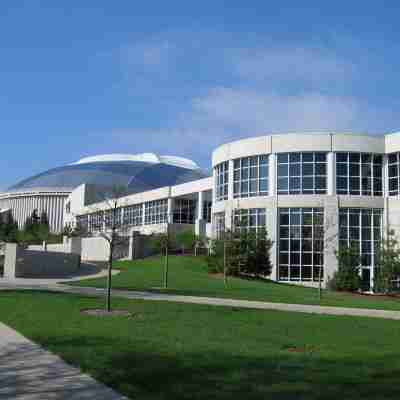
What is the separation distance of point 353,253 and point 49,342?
30705mm

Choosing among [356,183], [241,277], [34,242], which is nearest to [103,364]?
[241,277]

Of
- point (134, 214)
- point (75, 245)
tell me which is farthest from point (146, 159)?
point (75, 245)

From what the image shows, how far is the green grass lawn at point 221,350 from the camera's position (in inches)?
317

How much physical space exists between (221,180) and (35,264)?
62.4 feet

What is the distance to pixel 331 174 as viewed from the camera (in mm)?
43219

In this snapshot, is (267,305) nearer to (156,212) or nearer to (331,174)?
(331,174)

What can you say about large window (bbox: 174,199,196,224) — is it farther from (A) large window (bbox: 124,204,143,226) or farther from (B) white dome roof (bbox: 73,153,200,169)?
Result: (B) white dome roof (bbox: 73,153,200,169)

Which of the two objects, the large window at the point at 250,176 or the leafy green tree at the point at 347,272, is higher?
the large window at the point at 250,176

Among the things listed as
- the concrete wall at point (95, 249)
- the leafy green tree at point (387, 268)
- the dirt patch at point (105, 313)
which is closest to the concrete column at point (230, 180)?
the leafy green tree at point (387, 268)

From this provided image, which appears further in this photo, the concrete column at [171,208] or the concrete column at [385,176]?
the concrete column at [171,208]

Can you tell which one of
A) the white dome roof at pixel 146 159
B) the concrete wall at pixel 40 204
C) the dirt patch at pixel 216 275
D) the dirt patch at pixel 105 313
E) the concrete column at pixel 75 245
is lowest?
the dirt patch at pixel 105 313

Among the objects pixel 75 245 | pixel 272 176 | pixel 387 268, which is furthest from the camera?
pixel 75 245

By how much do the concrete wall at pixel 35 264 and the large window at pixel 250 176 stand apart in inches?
600

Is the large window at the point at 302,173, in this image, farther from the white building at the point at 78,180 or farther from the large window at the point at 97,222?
the white building at the point at 78,180
